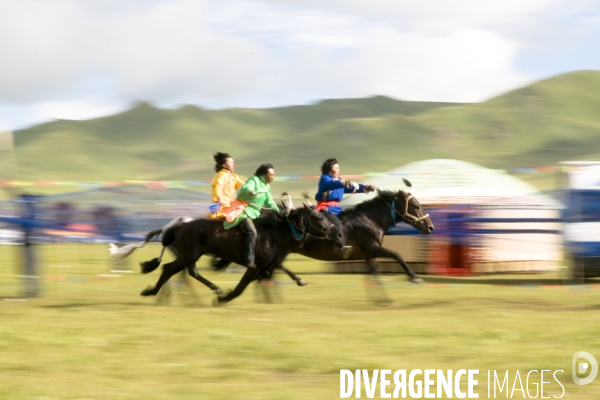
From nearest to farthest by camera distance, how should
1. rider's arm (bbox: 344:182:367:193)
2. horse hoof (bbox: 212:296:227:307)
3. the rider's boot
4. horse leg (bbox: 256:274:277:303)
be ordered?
the rider's boot → horse hoof (bbox: 212:296:227:307) → horse leg (bbox: 256:274:277:303) → rider's arm (bbox: 344:182:367:193)

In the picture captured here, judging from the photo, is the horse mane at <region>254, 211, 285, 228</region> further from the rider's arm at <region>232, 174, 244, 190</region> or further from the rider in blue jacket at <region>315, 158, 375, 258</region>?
the rider in blue jacket at <region>315, 158, 375, 258</region>

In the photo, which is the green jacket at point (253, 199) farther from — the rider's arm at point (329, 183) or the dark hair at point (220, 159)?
the rider's arm at point (329, 183)

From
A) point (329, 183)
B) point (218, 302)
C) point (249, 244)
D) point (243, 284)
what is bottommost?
point (218, 302)

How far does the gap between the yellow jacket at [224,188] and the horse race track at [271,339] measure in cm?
137

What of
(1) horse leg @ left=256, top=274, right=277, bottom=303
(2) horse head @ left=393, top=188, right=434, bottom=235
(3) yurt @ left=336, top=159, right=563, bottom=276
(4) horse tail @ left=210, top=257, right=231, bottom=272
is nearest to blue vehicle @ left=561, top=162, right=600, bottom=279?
(2) horse head @ left=393, top=188, right=434, bottom=235

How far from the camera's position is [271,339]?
9.52m

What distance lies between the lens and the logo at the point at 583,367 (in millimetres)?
7527

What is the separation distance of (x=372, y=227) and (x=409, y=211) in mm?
704

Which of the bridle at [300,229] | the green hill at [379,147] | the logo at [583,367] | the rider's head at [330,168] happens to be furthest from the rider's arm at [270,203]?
the green hill at [379,147]

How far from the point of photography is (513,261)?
1997 cm

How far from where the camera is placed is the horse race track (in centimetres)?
746

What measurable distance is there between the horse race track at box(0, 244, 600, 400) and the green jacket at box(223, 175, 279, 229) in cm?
114

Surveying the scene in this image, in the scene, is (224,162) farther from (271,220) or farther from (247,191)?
(271,220)

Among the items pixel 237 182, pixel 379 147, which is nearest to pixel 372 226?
pixel 237 182
